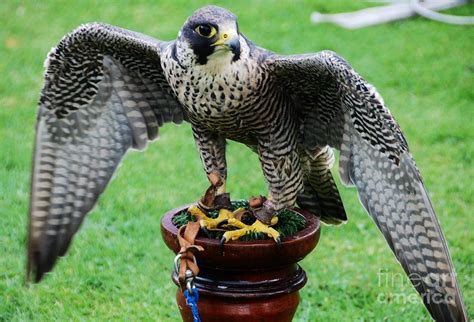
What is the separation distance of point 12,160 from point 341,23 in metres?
4.96

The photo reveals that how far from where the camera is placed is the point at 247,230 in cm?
304

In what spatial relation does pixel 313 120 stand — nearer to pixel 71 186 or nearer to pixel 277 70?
pixel 277 70

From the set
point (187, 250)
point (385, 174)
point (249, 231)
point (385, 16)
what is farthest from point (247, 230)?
point (385, 16)

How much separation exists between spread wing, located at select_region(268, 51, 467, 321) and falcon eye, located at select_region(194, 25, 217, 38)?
341 millimetres

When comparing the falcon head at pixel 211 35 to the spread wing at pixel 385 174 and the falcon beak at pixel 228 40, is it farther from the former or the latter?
the spread wing at pixel 385 174

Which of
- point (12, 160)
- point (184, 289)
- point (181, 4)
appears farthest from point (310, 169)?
point (181, 4)

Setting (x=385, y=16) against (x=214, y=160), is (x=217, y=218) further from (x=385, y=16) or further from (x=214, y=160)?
(x=385, y=16)

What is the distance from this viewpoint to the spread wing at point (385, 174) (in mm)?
2869

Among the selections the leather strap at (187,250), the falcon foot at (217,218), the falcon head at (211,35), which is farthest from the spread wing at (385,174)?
the leather strap at (187,250)

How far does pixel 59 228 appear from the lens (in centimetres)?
354

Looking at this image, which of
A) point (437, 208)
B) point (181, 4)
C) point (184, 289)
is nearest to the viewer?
point (184, 289)

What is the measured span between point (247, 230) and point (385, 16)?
25.3ft

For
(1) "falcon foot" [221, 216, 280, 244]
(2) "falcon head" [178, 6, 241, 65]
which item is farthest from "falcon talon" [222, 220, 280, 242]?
(2) "falcon head" [178, 6, 241, 65]

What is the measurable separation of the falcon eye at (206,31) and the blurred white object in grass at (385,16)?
7.35m
